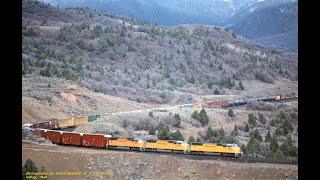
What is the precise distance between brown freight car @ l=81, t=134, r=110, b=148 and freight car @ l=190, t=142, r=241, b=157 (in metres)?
7.12

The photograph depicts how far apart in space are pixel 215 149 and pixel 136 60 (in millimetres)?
63243

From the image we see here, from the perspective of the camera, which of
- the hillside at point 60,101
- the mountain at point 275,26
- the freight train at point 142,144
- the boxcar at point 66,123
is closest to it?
the freight train at point 142,144

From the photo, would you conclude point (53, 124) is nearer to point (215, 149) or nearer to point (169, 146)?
point (169, 146)

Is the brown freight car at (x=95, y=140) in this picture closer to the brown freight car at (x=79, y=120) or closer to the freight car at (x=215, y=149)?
the freight car at (x=215, y=149)

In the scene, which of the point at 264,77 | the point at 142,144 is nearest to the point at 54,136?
the point at 142,144

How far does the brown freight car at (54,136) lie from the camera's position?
3366 centimetres

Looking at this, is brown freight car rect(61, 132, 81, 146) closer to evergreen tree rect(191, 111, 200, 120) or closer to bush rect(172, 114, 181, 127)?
bush rect(172, 114, 181, 127)

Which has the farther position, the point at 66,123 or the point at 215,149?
the point at 66,123

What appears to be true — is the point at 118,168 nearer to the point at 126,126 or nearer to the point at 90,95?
the point at 126,126

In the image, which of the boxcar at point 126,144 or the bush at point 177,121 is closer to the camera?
the boxcar at point 126,144

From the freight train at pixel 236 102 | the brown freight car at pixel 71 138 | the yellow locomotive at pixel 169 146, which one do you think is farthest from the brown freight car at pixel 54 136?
the freight train at pixel 236 102

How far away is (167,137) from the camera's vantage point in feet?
126

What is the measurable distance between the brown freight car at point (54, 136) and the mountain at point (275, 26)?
456ft

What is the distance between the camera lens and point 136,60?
91.9 m
